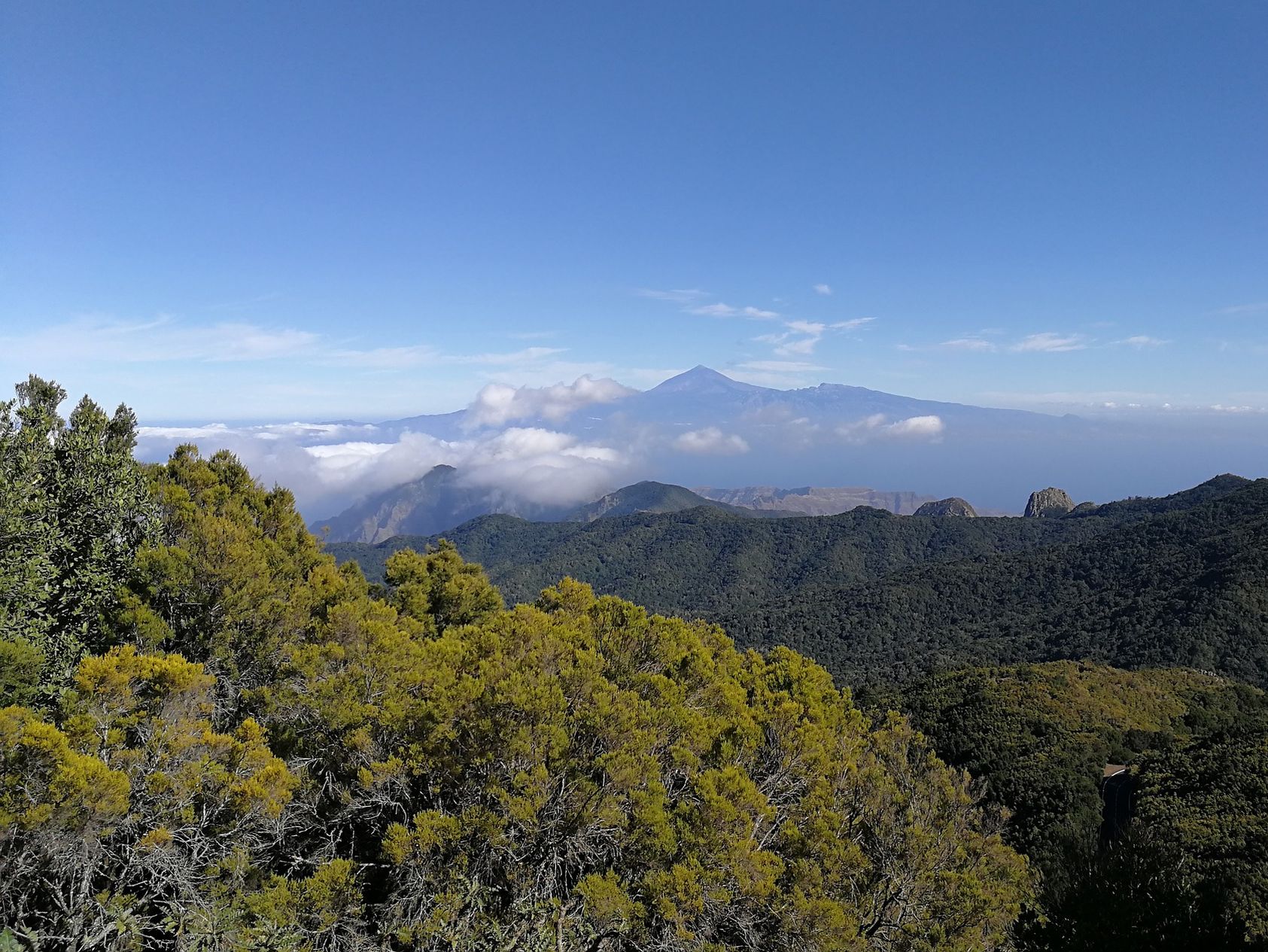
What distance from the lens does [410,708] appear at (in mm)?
8727

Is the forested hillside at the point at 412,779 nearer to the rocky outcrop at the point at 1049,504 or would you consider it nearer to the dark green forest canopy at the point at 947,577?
the dark green forest canopy at the point at 947,577

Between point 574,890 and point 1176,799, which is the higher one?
point 574,890

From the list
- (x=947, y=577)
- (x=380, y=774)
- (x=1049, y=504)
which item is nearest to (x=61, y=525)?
(x=380, y=774)

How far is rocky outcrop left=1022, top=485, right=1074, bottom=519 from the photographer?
166250mm

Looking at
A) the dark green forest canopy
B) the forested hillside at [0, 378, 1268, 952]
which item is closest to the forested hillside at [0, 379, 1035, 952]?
the forested hillside at [0, 378, 1268, 952]

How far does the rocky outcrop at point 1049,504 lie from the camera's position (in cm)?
16625

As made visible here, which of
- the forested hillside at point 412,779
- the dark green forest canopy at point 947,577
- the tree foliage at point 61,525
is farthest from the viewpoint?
the dark green forest canopy at point 947,577

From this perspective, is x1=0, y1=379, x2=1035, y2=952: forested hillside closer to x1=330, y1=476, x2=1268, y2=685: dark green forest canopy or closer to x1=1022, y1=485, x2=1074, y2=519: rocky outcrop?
x1=330, y1=476, x2=1268, y2=685: dark green forest canopy

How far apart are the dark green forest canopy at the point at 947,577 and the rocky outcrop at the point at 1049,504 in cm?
1473

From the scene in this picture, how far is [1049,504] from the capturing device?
170 meters

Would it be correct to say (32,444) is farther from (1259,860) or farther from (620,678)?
(1259,860)

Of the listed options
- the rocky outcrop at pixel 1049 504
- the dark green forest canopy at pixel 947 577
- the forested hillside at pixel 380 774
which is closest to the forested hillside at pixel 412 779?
the forested hillside at pixel 380 774

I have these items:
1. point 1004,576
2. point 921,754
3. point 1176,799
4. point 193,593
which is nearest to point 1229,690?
point 1176,799

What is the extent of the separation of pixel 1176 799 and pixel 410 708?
103 ft
